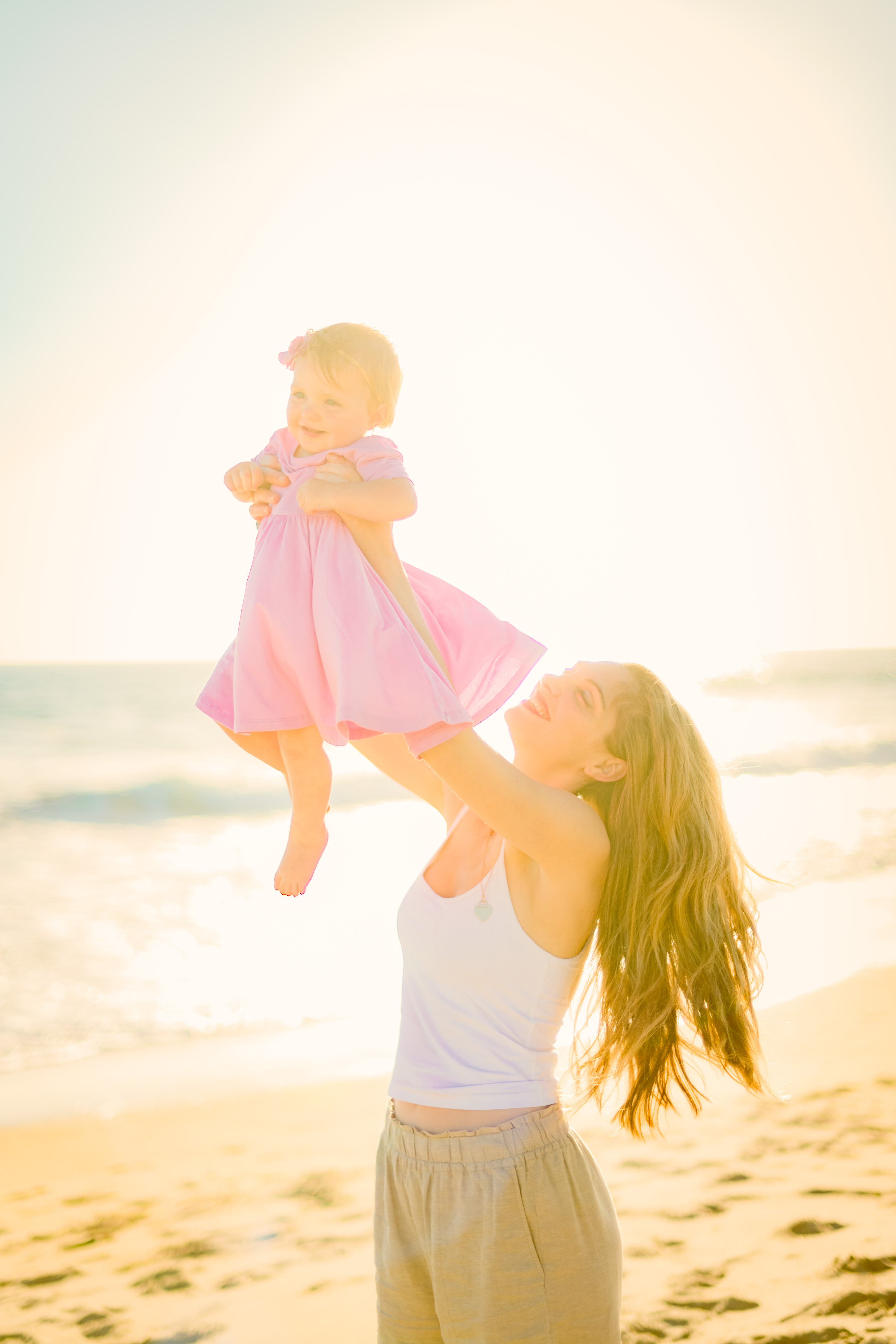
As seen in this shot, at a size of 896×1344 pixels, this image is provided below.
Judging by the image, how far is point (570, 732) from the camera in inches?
82.1

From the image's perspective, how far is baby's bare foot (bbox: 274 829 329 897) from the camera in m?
1.97

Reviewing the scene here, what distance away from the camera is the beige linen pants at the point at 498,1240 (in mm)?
1782

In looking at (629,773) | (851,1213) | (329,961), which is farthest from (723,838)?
(329,961)

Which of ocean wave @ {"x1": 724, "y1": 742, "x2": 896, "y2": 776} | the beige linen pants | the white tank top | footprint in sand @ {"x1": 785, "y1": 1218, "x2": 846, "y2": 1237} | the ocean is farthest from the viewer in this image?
ocean wave @ {"x1": 724, "y1": 742, "x2": 896, "y2": 776}

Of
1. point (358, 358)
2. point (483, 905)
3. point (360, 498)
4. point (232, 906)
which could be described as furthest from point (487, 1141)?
point (232, 906)

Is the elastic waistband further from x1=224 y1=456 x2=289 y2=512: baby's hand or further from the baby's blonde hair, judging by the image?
the baby's blonde hair

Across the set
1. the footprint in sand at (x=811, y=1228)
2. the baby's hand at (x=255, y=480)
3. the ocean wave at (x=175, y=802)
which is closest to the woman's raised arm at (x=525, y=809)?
the baby's hand at (x=255, y=480)

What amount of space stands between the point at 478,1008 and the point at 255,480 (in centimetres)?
109

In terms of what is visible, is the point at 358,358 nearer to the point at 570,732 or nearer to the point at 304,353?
the point at 304,353

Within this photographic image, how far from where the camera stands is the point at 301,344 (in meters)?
2.00

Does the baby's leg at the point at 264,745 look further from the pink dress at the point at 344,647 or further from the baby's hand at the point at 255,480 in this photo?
the baby's hand at the point at 255,480

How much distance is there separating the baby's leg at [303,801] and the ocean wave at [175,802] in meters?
12.8

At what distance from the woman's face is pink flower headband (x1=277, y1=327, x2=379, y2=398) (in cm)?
71

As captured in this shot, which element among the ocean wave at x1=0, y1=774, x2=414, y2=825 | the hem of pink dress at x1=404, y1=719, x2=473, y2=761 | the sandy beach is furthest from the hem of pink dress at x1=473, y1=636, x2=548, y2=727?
the ocean wave at x1=0, y1=774, x2=414, y2=825
